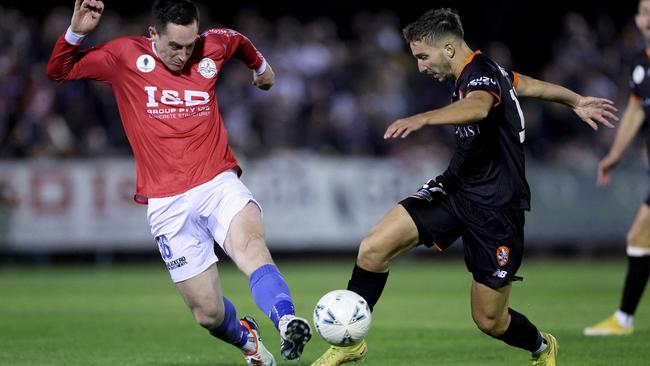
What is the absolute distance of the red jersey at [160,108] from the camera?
707 cm

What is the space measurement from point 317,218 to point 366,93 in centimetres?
293

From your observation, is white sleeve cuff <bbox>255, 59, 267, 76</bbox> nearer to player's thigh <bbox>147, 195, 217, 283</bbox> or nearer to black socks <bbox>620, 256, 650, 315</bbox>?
player's thigh <bbox>147, 195, 217, 283</bbox>

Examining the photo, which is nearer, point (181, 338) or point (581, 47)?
point (181, 338)

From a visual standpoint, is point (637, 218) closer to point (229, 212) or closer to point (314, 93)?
point (229, 212)

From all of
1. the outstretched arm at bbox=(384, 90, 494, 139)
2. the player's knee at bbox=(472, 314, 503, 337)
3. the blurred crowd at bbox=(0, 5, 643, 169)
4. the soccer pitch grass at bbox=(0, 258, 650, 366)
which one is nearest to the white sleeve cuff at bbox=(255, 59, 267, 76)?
the outstretched arm at bbox=(384, 90, 494, 139)

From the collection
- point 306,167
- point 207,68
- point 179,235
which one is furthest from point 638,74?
point 306,167

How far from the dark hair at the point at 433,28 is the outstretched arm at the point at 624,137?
3.71 m

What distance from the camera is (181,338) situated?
9.57m

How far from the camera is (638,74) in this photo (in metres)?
10.0

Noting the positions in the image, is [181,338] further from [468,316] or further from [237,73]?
[237,73]

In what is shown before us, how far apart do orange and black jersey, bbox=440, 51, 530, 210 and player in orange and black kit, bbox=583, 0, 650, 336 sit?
3027 mm

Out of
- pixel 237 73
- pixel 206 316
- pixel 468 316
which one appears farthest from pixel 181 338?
pixel 237 73

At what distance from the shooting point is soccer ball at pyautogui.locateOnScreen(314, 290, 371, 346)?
6.51 m

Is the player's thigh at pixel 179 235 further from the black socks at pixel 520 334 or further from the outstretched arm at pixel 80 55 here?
the black socks at pixel 520 334
